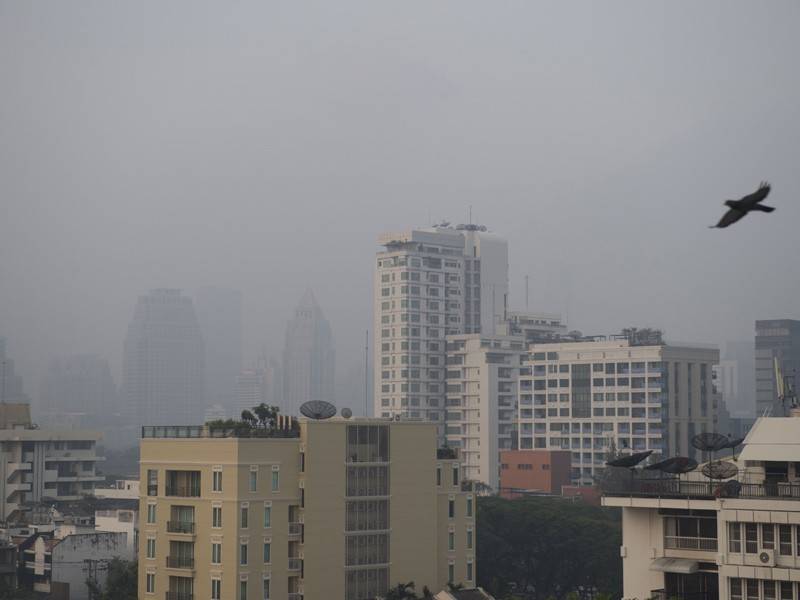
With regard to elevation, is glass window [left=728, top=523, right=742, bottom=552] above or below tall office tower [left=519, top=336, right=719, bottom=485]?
below

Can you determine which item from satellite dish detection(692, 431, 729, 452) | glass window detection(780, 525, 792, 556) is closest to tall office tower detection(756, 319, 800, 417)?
satellite dish detection(692, 431, 729, 452)

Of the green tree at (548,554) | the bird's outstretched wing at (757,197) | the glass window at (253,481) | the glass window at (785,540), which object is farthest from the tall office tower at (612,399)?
the bird's outstretched wing at (757,197)

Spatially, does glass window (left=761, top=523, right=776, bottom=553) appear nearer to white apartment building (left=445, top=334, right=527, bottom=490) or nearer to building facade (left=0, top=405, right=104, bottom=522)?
building facade (left=0, top=405, right=104, bottom=522)

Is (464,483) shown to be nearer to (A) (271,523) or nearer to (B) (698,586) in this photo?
(A) (271,523)

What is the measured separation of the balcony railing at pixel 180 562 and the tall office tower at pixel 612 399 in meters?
79.1

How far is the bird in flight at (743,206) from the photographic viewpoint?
14898mm

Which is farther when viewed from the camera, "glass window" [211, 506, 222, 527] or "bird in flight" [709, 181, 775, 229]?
"glass window" [211, 506, 222, 527]

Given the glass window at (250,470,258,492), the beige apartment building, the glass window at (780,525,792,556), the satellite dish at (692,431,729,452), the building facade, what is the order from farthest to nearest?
1. the building facade
2. the glass window at (250,470,258,492)
3. the beige apartment building
4. the satellite dish at (692,431,729,452)
5. the glass window at (780,525,792,556)

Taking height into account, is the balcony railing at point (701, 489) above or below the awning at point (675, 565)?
above

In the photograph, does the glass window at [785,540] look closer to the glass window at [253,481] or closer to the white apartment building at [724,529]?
the white apartment building at [724,529]

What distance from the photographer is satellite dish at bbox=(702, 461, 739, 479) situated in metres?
32.8

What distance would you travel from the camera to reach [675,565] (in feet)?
107

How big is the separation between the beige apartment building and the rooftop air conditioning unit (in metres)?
23.6

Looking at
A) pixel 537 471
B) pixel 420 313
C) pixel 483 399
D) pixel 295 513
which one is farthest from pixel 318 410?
pixel 420 313
